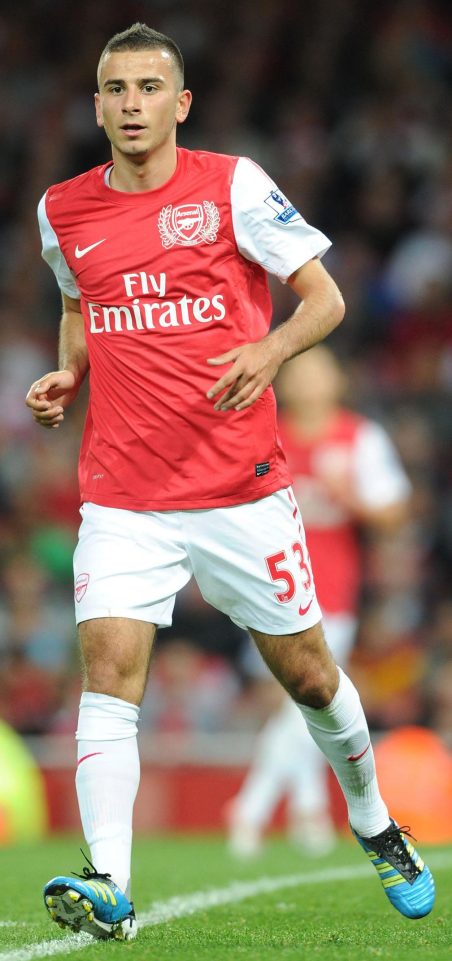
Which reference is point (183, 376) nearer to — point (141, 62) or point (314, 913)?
point (141, 62)

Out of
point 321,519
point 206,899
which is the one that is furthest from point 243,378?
point 321,519

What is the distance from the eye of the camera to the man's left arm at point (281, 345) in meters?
4.04

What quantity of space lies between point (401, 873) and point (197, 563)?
114 cm

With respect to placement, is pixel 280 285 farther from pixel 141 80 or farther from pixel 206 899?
pixel 141 80

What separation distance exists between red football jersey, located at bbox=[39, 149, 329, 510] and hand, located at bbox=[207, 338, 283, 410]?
0.96ft

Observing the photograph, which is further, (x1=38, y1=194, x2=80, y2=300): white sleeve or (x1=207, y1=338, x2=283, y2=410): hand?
(x1=38, y1=194, x2=80, y2=300): white sleeve

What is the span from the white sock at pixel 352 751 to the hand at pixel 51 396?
1150mm

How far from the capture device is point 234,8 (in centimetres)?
1570

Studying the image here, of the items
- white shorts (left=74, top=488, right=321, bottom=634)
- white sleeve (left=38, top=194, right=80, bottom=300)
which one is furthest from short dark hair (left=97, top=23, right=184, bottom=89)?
white shorts (left=74, top=488, right=321, bottom=634)

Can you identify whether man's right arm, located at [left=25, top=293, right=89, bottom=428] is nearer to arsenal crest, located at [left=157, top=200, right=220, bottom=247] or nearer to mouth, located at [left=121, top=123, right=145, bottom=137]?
arsenal crest, located at [left=157, top=200, right=220, bottom=247]

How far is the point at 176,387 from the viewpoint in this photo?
14.3 feet

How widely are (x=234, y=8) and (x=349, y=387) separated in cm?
572

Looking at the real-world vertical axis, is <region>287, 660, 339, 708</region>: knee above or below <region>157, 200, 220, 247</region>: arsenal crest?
below

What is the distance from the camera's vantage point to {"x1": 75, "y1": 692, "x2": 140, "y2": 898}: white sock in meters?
4.08
